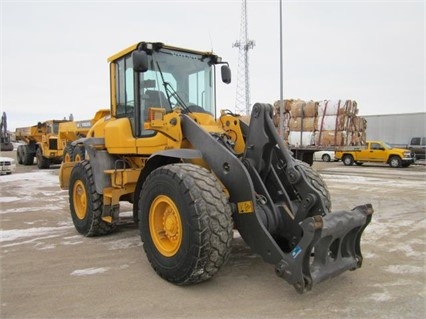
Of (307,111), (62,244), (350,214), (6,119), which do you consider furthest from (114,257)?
(6,119)

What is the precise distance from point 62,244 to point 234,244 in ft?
8.56

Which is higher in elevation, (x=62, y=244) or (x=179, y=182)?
(x=179, y=182)

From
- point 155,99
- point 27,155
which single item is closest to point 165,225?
point 155,99

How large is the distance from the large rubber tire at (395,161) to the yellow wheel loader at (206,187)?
781 inches

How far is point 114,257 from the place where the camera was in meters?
5.45

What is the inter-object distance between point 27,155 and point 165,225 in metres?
22.8

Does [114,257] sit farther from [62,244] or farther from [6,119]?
[6,119]

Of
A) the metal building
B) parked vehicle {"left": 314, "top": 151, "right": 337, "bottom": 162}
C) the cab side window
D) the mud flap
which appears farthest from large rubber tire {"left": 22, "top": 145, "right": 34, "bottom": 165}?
the mud flap

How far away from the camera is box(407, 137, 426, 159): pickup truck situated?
25.7m

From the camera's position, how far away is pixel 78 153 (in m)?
10.3

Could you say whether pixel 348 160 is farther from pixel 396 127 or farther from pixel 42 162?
pixel 42 162

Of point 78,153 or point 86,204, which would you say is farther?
point 78,153

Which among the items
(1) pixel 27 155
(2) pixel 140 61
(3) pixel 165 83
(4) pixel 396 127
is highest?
(2) pixel 140 61

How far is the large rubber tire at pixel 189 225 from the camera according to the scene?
396 centimetres
